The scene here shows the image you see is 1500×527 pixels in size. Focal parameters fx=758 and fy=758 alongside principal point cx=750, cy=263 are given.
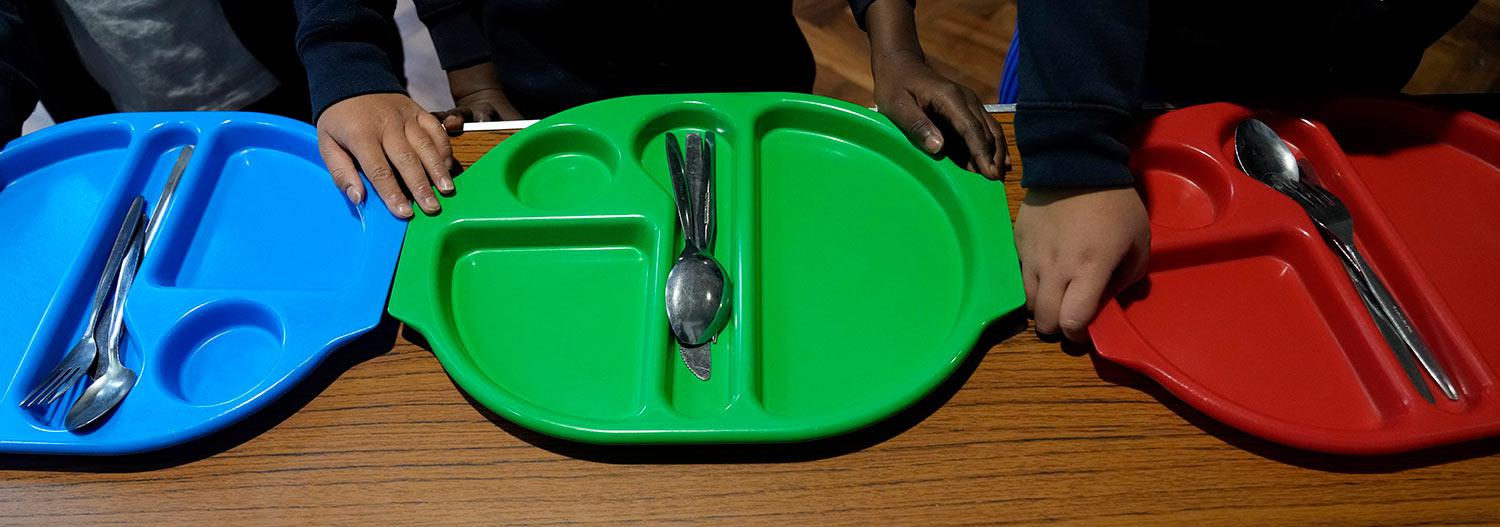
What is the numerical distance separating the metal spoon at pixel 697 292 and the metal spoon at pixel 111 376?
0.38 m

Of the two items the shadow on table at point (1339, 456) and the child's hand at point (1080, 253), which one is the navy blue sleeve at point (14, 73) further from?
the shadow on table at point (1339, 456)

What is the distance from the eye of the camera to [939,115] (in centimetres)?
68

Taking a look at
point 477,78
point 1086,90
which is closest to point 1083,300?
point 1086,90

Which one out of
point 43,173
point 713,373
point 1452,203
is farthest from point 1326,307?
point 43,173

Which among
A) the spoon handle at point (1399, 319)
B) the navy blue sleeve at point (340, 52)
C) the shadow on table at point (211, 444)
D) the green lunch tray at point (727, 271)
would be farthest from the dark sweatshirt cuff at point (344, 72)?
the spoon handle at point (1399, 319)

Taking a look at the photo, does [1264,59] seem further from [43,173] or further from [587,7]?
[43,173]

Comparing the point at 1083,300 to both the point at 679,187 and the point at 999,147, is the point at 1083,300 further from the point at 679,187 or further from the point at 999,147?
the point at 679,187

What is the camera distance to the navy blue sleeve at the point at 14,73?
734 millimetres

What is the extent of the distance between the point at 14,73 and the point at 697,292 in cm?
74

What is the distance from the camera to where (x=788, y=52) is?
3.22ft

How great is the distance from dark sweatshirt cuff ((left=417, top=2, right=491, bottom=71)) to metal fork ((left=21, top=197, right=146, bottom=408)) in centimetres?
45

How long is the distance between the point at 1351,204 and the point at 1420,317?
11 centimetres

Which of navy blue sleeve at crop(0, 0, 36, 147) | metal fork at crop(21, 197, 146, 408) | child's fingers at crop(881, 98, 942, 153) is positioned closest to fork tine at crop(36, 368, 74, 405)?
metal fork at crop(21, 197, 146, 408)

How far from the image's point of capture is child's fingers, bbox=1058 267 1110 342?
527mm
